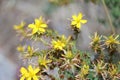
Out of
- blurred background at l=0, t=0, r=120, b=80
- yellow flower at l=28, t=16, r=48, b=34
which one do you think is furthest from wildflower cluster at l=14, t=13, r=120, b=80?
blurred background at l=0, t=0, r=120, b=80

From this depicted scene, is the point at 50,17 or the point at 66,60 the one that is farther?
the point at 50,17

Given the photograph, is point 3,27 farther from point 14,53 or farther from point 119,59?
point 119,59

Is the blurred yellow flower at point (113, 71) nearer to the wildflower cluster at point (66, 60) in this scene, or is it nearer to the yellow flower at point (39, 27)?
the wildflower cluster at point (66, 60)

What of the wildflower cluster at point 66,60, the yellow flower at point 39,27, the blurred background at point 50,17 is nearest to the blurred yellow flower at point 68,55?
the wildflower cluster at point 66,60

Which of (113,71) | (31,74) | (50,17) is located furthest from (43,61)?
(50,17)

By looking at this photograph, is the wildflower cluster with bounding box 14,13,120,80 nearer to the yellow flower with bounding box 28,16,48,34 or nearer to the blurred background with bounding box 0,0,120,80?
the yellow flower with bounding box 28,16,48,34

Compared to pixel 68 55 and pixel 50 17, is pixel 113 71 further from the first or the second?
pixel 50 17

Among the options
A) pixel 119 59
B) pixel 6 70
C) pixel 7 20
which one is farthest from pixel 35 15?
pixel 119 59
